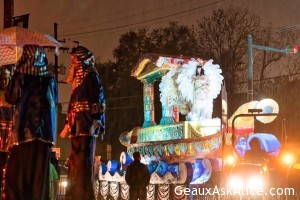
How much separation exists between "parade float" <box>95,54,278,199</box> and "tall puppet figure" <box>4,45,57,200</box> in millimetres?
10241

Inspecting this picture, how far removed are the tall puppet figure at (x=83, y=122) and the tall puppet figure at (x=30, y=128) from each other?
137 centimetres

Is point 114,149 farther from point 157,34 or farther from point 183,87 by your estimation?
point 183,87

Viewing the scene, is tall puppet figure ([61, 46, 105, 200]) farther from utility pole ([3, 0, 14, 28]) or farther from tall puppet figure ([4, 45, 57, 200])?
utility pole ([3, 0, 14, 28])

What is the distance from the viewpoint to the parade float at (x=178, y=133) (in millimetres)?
17891

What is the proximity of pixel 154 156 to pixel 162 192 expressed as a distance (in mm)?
4512

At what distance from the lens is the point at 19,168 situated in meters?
6.75

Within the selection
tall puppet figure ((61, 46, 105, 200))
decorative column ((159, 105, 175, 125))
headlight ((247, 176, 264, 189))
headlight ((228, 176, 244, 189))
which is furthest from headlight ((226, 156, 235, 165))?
decorative column ((159, 105, 175, 125))

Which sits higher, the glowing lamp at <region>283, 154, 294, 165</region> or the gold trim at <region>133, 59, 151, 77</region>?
the gold trim at <region>133, 59, 151, 77</region>

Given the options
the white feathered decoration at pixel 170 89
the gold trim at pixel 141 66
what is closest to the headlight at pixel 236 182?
the white feathered decoration at pixel 170 89

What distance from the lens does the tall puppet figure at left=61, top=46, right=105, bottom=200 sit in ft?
27.8

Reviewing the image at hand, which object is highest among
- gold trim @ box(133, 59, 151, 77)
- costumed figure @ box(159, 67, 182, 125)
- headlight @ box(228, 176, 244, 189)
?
gold trim @ box(133, 59, 151, 77)

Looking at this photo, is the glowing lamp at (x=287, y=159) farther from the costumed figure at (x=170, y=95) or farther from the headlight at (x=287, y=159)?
the costumed figure at (x=170, y=95)

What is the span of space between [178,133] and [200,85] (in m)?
1.97

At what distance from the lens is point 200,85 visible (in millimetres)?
20203
